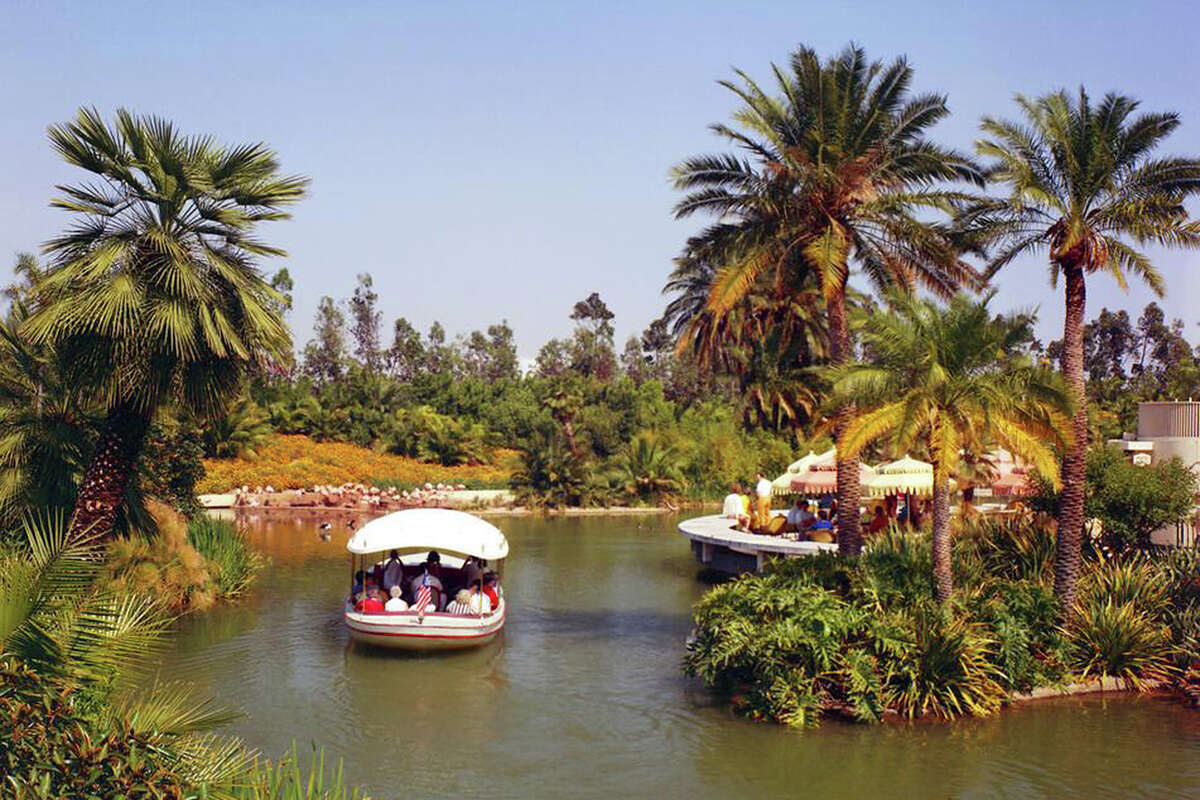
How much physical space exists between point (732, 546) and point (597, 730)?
42.3 feet

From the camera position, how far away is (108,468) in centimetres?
1842

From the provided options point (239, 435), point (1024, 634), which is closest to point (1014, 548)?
point (1024, 634)

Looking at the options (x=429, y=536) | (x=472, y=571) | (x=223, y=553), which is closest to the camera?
(x=429, y=536)

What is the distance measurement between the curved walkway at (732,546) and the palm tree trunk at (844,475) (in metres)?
4.45

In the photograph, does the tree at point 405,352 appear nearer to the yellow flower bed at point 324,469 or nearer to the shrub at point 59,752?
the yellow flower bed at point 324,469

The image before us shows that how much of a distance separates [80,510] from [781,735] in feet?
40.8

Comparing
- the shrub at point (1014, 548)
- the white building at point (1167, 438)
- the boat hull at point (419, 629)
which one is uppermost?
the white building at point (1167, 438)

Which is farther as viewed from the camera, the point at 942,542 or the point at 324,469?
the point at 324,469

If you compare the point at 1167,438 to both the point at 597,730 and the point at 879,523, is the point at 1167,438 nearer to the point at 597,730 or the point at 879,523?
the point at 879,523

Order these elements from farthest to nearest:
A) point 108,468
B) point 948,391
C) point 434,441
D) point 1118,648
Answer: point 434,441
point 108,468
point 1118,648
point 948,391

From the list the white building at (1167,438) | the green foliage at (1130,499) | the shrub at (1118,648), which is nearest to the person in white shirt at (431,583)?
the shrub at (1118,648)

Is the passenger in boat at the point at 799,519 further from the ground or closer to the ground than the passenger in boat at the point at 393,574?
further from the ground

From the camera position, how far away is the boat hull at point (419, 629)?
19031mm

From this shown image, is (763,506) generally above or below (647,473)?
below
